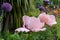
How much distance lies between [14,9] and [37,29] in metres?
0.46

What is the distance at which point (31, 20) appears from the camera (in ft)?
4.95

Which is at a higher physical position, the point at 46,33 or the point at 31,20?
the point at 31,20

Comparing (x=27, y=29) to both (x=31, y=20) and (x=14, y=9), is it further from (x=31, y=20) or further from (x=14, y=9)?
(x=14, y=9)

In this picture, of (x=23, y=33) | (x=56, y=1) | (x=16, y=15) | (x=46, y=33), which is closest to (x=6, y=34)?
(x=23, y=33)

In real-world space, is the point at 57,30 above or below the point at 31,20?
below

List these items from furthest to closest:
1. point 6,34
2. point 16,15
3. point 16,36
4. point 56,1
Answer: point 56,1
point 16,15
point 6,34
point 16,36

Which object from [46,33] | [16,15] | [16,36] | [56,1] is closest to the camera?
[16,36]

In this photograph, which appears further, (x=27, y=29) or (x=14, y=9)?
(x=14, y=9)

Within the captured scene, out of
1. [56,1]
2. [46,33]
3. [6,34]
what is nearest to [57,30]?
[46,33]

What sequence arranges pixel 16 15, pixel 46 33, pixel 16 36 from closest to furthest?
pixel 16 36 < pixel 46 33 < pixel 16 15

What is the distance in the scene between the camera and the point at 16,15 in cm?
190

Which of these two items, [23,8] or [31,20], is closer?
[31,20]

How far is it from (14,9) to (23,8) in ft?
0.29

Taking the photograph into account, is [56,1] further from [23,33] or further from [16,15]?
[23,33]
